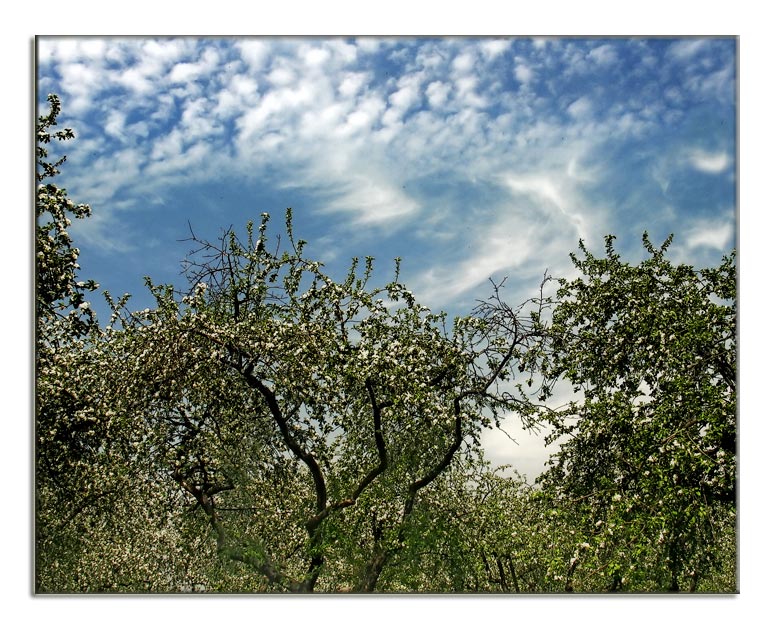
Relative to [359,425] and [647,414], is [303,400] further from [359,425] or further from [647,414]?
[647,414]

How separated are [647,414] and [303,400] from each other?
278 cm

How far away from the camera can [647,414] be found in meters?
5.25

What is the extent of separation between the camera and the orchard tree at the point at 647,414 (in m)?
4.70

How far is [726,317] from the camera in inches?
211

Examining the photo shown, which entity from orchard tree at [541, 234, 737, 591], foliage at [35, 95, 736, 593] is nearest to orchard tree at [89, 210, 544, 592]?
foliage at [35, 95, 736, 593]

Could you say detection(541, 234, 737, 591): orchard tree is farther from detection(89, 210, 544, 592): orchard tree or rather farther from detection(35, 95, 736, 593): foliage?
detection(89, 210, 544, 592): orchard tree

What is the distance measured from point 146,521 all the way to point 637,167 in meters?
5.24

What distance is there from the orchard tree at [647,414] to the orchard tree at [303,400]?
54cm

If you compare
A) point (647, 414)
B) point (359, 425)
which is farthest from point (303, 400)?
point (647, 414)

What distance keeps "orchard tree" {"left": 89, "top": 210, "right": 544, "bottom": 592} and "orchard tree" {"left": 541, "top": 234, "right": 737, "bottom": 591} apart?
0.54m

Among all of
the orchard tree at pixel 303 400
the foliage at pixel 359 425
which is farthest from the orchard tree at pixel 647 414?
the orchard tree at pixel 303 400
